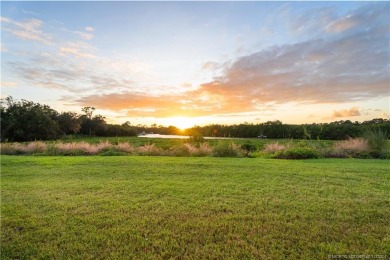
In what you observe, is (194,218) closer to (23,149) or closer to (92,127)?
(23,149)

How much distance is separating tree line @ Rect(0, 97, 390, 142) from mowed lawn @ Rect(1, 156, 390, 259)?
12.7 meters

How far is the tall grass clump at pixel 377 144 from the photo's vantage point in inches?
504

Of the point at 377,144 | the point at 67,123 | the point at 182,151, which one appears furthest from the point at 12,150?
the point at 67,123

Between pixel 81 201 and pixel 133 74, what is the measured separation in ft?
29.6

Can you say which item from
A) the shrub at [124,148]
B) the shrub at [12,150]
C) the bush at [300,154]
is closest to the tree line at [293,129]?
the shrub at [124,148]

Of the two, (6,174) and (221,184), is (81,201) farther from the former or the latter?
(6,174)

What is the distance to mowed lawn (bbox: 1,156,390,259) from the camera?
9.18 ft

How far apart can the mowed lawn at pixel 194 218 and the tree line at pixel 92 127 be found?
12716mm

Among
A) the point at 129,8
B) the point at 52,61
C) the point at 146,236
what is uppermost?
the point at 129,8

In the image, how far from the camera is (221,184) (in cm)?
586

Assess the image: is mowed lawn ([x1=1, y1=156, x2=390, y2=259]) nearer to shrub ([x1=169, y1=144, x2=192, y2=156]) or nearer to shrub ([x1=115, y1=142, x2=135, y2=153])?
shrub ([x1=169, y1=144, x2=192, y2=156])

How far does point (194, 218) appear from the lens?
3.64m

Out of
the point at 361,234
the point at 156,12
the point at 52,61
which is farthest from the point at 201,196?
the point at 52,61

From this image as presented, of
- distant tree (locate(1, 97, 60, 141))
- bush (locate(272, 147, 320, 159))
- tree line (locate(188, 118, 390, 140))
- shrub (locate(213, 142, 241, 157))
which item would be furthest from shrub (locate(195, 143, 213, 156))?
distant tree (locate(1, 97, 60, 141))
